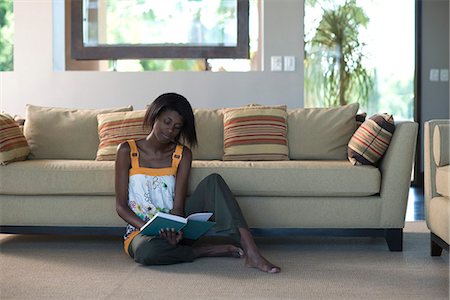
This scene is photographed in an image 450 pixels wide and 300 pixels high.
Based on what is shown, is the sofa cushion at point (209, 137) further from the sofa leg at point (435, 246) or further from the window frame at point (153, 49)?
the sofa leg at point (435, 246)

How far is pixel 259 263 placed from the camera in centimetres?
359

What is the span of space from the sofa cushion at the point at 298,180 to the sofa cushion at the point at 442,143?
16.0 inches

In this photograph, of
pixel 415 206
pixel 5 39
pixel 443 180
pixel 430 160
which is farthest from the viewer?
pixel 5 39

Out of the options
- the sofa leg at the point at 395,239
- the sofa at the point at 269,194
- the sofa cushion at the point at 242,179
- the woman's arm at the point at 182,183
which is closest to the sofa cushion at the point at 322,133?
the sofa at the point at 269,194

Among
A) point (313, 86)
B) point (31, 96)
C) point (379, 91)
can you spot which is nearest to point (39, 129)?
point (31, 96)

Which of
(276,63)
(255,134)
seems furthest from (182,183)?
(276,63)

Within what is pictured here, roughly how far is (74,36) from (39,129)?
1.27 m

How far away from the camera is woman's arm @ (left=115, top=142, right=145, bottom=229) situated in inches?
150

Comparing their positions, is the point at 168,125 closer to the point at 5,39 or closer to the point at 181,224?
the point at 181,224

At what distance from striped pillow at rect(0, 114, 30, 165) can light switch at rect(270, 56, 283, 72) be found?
196 cm

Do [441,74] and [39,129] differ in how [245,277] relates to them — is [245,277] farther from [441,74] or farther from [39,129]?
[441,74]

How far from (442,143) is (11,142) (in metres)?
2.33

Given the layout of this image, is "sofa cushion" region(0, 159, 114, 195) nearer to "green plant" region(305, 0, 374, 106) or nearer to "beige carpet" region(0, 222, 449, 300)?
"beige carpet" region(0, 222, 449, 300)

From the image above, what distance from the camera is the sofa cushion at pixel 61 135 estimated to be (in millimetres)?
4781
